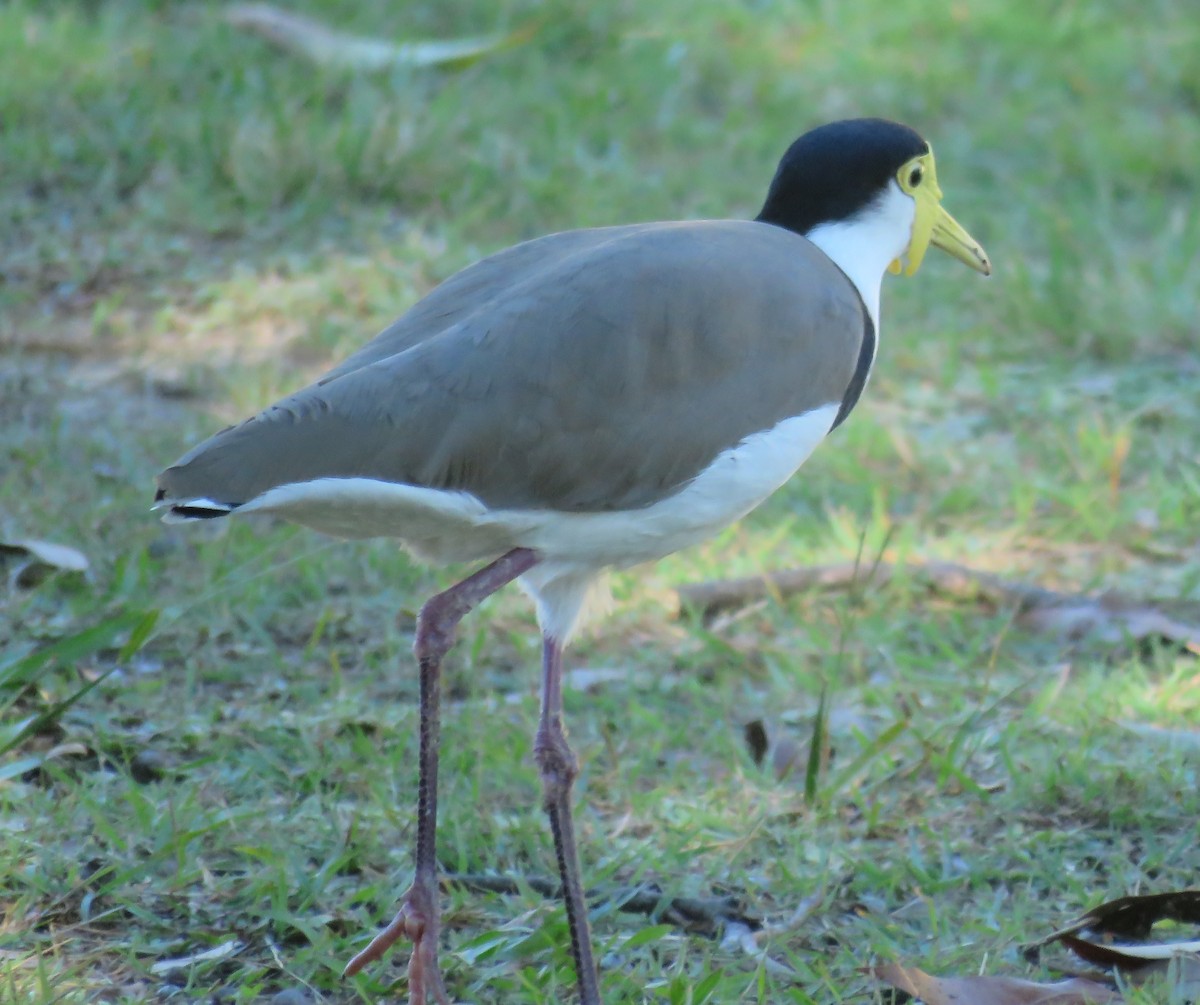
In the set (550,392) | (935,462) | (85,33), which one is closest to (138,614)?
(550,392)

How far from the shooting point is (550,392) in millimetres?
2725

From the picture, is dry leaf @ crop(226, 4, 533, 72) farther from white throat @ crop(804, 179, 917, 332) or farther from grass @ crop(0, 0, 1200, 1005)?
white throat @ crop(804, 179, 917, 332)

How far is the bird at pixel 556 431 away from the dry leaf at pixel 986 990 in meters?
0.48

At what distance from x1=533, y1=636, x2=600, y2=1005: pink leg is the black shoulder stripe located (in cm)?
66

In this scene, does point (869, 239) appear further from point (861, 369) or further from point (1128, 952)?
point (1128, 952)

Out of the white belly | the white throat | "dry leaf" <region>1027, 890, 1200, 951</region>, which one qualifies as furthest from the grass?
the white throat

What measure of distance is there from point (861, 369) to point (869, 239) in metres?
0.28

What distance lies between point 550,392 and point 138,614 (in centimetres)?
109

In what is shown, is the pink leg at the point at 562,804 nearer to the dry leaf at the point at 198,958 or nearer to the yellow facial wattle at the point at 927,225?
the dry leaf at the point at 198,958

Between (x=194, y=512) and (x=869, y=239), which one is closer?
(x=194, y=512)

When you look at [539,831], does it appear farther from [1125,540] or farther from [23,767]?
[1125,540]

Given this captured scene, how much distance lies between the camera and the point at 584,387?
2750 mm

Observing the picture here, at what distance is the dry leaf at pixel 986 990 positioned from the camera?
266cm

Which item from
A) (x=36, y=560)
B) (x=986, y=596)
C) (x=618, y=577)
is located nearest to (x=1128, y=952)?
(x=986, y=596)
